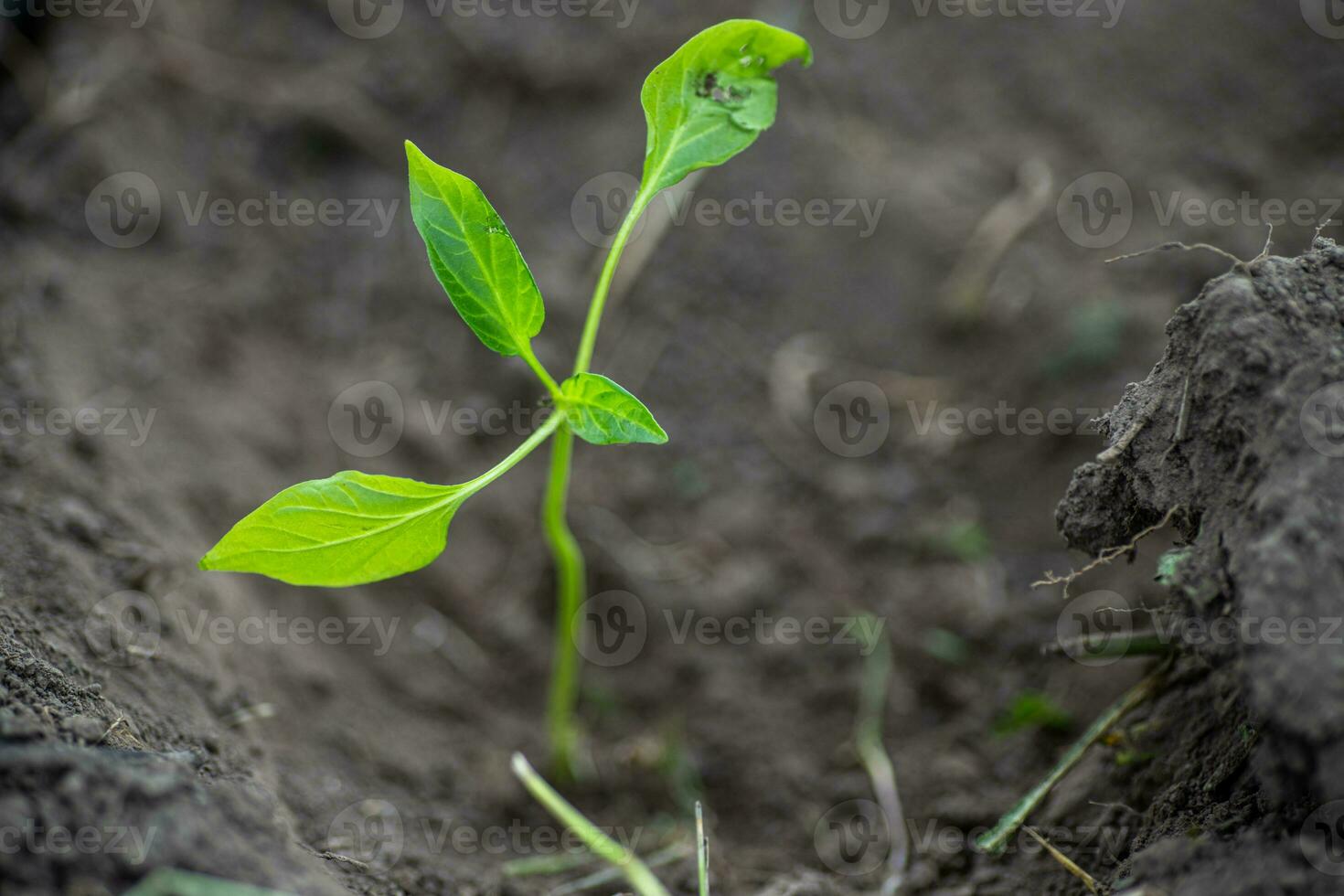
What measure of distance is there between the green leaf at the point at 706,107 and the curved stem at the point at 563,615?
399 millimetres

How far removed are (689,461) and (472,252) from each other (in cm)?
106

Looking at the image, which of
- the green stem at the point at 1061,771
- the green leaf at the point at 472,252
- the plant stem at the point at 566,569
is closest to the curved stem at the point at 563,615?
the plant stem at the point at 566,569

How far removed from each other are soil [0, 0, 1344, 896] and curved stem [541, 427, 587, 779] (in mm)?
64

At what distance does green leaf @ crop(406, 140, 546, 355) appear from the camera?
41.9 inches

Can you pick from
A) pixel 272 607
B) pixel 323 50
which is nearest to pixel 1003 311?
pixel 272 607

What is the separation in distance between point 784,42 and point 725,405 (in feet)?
3.44

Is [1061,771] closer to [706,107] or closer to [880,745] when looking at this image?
[880,745]

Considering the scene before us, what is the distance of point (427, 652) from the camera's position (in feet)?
5.94

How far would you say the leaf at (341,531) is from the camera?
0.98 metres

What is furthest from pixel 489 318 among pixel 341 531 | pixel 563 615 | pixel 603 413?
pixel 563 615

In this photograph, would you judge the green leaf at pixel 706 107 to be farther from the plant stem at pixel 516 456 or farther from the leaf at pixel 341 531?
the leaf at pixel 341 531

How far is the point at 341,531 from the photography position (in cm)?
103

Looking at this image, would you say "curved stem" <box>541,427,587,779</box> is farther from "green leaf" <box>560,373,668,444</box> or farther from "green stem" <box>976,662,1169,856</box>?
"green stem" <box>976,662,1169,856</box>

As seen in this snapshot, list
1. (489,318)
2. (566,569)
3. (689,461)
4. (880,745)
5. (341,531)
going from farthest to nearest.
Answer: (689,461) → (880,745) → (566,569) → (489,318) → (341,531)
